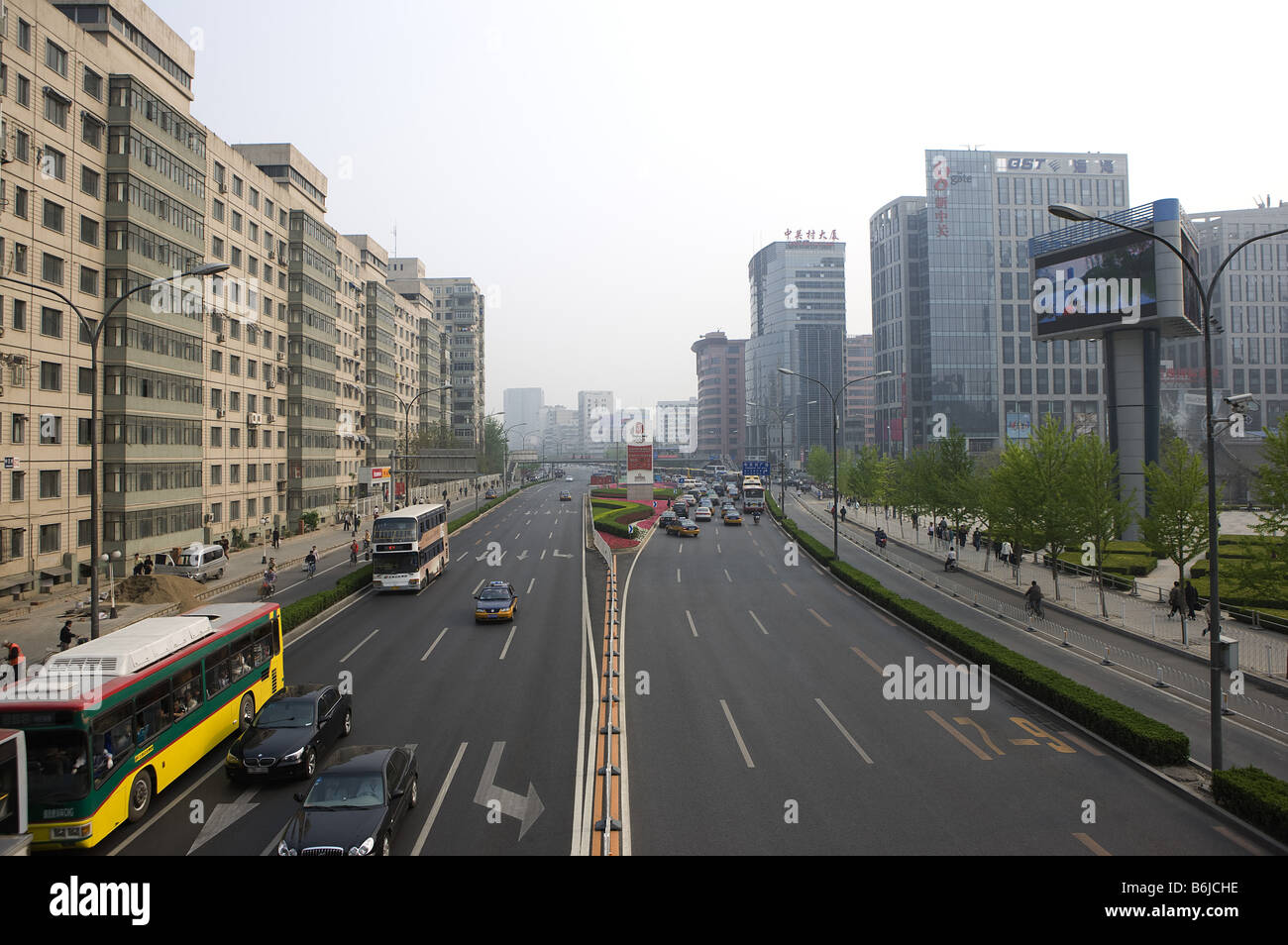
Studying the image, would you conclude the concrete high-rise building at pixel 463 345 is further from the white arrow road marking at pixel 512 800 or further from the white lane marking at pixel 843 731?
the white arrow road marking at pixel 512 800

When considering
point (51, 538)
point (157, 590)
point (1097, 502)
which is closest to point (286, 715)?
point (157, 590)

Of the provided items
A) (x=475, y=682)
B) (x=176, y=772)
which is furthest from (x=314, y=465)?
(x=176, y=772)

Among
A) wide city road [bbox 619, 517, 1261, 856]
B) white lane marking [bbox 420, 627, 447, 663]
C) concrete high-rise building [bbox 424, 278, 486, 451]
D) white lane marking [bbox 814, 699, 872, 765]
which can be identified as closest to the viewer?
wide city road [bbox 619, 517, 1261, 856]

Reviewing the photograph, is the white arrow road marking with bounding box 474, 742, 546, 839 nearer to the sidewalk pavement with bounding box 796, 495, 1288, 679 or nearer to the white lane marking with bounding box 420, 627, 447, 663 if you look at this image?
the white lane marking with bounding box 420, 627, 447, 663

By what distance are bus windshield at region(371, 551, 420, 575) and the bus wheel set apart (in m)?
21.6

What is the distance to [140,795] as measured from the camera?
42.4ft

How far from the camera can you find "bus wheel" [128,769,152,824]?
12.7 meters

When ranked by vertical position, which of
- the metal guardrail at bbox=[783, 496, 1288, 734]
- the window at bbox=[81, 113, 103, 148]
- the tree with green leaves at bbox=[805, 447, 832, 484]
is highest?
the window at bbox=[81, 113, 103, 148]

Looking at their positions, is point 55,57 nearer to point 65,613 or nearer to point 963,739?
point 65,613

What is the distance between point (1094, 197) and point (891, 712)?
5121 inches

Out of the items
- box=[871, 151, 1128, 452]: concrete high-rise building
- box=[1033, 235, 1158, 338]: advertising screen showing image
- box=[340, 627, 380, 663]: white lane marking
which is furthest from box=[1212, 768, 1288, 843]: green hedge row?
box=[871, 151, 1128, 452]: concrete high-rise building

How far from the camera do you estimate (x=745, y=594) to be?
34781mm

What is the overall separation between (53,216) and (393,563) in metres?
23.8

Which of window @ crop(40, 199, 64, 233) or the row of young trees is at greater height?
window @ crop(40, 199, 64, 233)
